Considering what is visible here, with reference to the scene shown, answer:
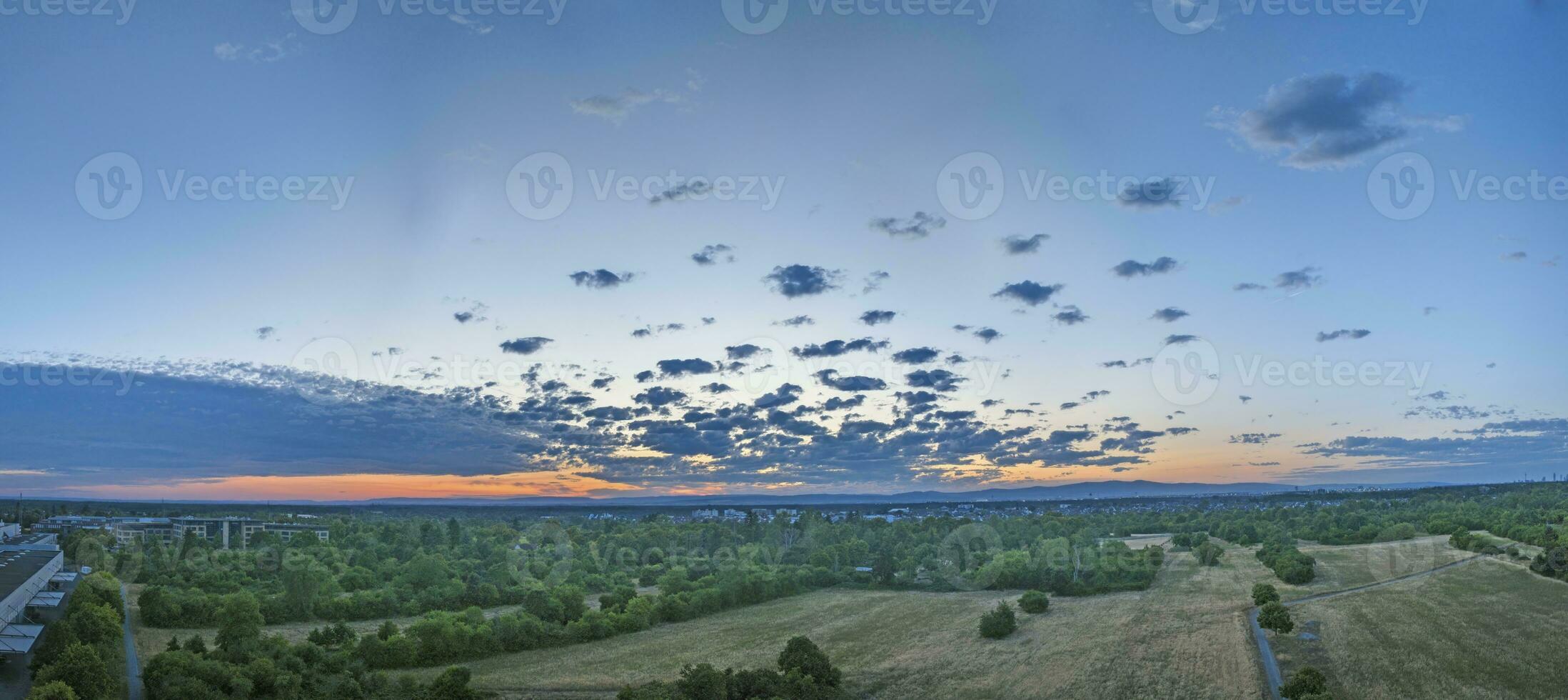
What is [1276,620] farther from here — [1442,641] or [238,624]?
[238,624]

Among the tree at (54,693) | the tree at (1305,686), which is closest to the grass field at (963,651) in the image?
the tree at (1305,686)

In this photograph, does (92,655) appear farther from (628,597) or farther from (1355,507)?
(1355,507)

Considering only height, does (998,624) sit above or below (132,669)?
below

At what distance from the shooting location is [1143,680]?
45.7 meters

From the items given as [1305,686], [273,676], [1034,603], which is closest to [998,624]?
[1034,603]

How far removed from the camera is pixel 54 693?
102 ft

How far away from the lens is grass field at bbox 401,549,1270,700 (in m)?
45.9

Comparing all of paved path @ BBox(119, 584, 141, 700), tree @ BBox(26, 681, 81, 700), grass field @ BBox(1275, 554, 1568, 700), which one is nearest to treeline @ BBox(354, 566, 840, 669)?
paved path @ BBox(119, 584, 141, 700)

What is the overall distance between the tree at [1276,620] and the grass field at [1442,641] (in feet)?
2.63

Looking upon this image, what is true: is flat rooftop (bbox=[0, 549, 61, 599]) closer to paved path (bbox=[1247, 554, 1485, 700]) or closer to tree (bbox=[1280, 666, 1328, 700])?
tree (bbox=[1280, 666, 1328, 700])

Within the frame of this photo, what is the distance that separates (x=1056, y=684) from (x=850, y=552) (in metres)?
58.2

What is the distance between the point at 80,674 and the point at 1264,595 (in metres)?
63.2

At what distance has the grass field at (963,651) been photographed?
45938mm

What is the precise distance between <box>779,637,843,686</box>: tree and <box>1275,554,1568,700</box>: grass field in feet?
75.3
